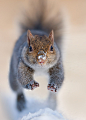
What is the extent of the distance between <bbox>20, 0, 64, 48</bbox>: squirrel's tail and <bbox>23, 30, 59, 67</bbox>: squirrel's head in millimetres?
463

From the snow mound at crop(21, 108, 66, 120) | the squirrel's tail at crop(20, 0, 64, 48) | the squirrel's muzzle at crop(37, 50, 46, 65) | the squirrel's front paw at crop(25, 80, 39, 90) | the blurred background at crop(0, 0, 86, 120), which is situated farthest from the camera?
the squirrel's tail at crop(20, 0, 64, 48)

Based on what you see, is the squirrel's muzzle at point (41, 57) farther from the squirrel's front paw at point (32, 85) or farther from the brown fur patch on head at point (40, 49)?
the squirrel's front paw at point (32, 85)

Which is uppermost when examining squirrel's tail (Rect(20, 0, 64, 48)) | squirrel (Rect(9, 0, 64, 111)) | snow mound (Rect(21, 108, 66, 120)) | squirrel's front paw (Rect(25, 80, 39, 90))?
squirrel's tail (Rect(20, 0, 64, 48))

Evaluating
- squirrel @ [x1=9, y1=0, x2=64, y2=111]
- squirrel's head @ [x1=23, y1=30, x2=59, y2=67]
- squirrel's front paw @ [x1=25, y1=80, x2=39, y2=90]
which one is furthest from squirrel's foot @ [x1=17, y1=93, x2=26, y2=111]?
squirrel's head @ [x1=23, y1=30, x2=59, y2=67]

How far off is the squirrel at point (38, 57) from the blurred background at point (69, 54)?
0.61 ft

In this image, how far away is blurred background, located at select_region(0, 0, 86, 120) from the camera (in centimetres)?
112

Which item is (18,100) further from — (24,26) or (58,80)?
(24,26)

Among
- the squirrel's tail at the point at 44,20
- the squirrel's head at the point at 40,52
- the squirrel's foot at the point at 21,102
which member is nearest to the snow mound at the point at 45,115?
the squirrel's foot at the point at 21,102

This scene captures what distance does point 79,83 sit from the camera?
124cm

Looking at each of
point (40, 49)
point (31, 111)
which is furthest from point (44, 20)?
point (31, 111)

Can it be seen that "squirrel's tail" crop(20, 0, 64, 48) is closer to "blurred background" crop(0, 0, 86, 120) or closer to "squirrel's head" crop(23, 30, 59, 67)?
"blurred background" crop(0, 0, 86, 120)

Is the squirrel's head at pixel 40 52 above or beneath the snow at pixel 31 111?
above

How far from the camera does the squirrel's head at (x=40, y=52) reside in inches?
26.3

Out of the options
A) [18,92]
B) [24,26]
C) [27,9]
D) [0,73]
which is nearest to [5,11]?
[27,9]
